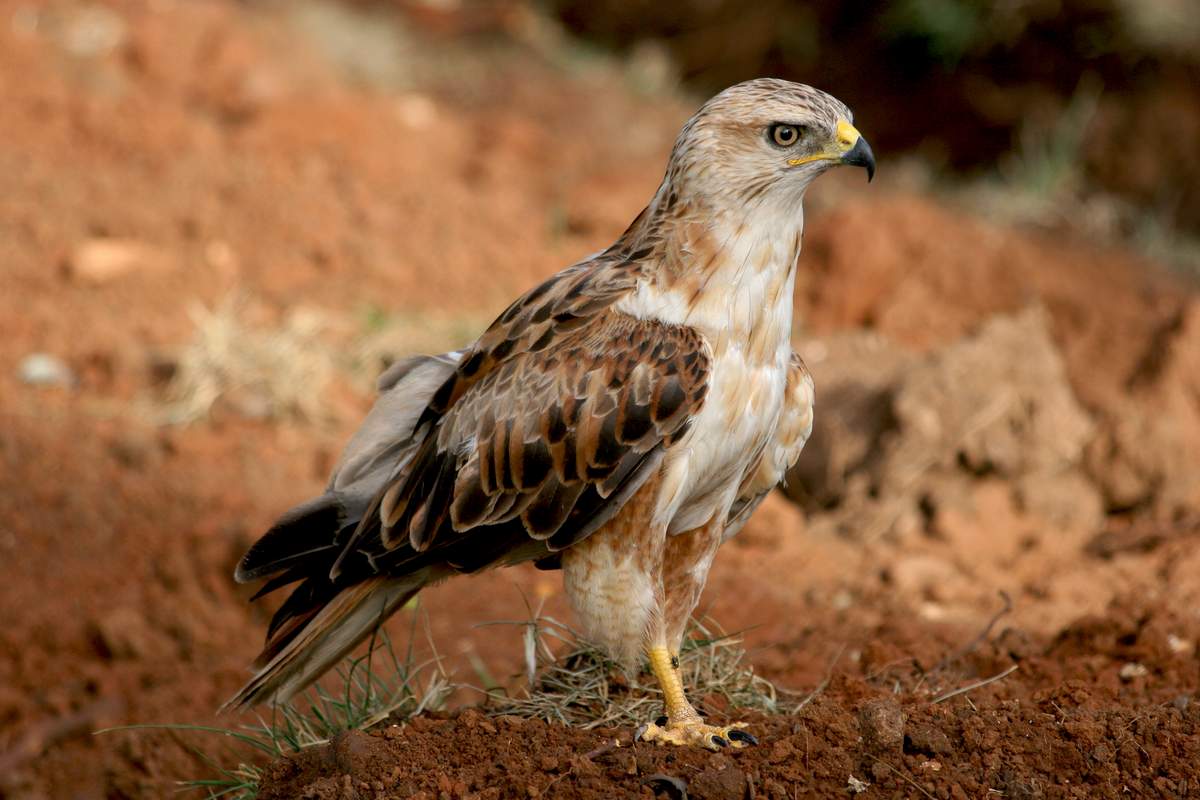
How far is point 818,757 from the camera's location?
141 inches

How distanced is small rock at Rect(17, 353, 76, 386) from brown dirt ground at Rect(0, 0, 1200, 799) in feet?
0.18

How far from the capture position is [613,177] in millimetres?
10898

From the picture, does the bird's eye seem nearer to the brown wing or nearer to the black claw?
the brown wing

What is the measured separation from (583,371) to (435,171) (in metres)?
7.41

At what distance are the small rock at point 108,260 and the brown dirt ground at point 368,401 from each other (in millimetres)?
39

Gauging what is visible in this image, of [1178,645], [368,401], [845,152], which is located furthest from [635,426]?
[368,401]

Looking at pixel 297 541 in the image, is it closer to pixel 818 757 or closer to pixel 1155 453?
pixel 818 757

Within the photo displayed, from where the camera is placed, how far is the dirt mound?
350 centimetres

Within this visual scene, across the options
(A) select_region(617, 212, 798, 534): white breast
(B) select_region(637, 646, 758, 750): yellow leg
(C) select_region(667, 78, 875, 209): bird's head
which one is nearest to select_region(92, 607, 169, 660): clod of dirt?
(B) select_region(637, 646, 758, 750): yellow leg

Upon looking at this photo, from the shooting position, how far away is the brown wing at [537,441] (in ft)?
12.6

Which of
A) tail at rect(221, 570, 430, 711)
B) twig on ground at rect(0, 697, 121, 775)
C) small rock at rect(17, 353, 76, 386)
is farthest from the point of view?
small rock at rect(17, 353, 76, 386)

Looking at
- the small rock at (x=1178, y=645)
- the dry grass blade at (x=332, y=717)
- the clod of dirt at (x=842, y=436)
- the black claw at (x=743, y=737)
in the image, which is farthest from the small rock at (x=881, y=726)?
the clod of dirt at (x=842, y=436)

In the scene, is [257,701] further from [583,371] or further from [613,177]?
[613,177]

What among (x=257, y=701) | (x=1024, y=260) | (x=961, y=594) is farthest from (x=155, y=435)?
(x=1024, y=260)
